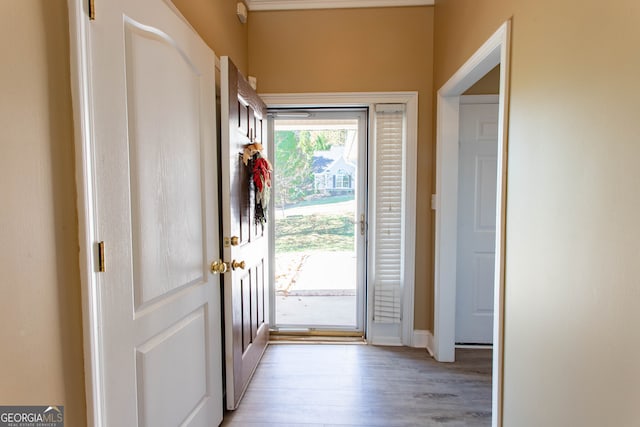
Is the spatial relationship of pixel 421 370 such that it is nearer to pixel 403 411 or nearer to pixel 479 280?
pixel 403 411

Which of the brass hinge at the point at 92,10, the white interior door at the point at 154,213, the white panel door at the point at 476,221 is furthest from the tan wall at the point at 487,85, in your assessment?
the brass hinge at the point at 92,10

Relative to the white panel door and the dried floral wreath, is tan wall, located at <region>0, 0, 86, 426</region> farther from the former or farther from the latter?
the white panel door

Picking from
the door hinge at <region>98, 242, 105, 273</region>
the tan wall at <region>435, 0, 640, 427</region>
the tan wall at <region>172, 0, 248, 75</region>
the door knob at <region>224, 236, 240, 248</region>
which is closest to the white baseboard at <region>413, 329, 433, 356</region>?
the tan wall at <region>435, 0, 640, 427</region>

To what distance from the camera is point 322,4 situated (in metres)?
2.51

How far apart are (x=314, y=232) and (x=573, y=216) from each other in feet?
7.19

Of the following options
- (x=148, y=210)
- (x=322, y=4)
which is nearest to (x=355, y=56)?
(x=322, y=4)

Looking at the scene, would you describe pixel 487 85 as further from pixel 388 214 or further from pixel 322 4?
pixel 322 4

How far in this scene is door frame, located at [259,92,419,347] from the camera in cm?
257

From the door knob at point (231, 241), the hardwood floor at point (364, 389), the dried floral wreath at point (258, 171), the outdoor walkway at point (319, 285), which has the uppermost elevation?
the dried floral wreath at point (258, 171)

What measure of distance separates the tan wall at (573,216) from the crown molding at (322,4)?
138 cm

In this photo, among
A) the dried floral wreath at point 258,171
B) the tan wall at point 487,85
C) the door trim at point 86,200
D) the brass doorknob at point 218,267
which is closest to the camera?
the door trim at point 86,200

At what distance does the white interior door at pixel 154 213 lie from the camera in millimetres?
898

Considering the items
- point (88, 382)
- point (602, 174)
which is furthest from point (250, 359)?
point (602, 174)

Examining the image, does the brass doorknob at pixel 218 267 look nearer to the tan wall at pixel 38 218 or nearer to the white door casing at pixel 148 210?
the white door casing at pixel 148 210
